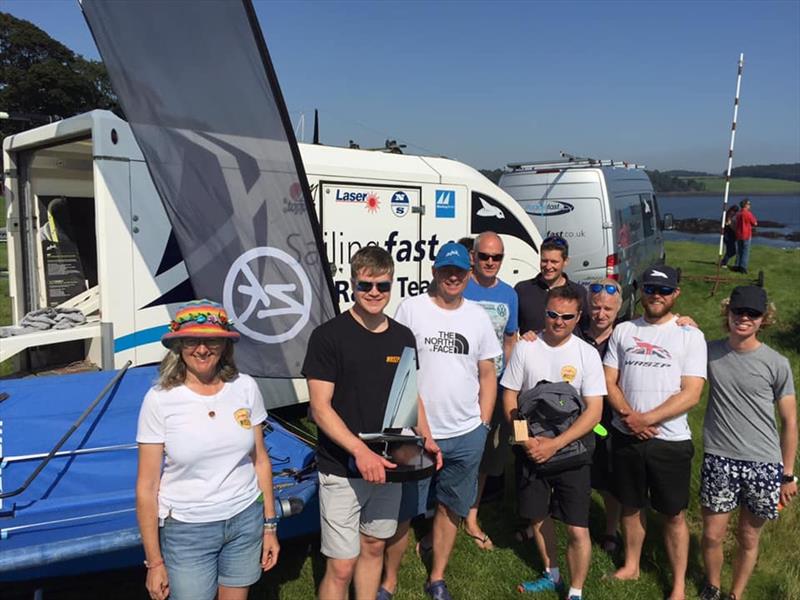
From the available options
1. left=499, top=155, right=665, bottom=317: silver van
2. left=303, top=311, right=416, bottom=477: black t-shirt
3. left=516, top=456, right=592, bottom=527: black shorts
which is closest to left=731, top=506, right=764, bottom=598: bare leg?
left=516, top=456, right=592, bottom=527: black shorts

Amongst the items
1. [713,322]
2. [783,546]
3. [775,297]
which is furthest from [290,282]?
[775,297]

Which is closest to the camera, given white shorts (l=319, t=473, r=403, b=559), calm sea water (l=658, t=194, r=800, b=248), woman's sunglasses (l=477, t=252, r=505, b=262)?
white shorts (l=319, t=473, r=403, b=559)

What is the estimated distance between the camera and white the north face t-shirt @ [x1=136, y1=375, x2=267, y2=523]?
7.16 feet

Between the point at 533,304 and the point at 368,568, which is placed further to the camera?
the point at 533,304

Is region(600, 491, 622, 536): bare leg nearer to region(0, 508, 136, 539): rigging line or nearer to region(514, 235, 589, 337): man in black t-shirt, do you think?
A: region(514, 235, 589, 337): man in black t-shirt

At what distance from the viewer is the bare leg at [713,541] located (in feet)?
10.6

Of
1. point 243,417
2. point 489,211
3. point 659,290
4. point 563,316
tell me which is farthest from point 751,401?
point 489,211

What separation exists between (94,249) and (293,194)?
276cm

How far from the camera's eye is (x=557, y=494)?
10.8 ft

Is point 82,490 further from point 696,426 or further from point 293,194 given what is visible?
point 696,426

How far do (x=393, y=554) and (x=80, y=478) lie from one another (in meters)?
1.75

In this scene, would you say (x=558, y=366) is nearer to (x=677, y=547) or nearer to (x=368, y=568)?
(x=677, y=547)

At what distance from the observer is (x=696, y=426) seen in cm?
610

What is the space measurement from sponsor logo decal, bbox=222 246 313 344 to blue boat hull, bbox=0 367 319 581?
33.8 inches
